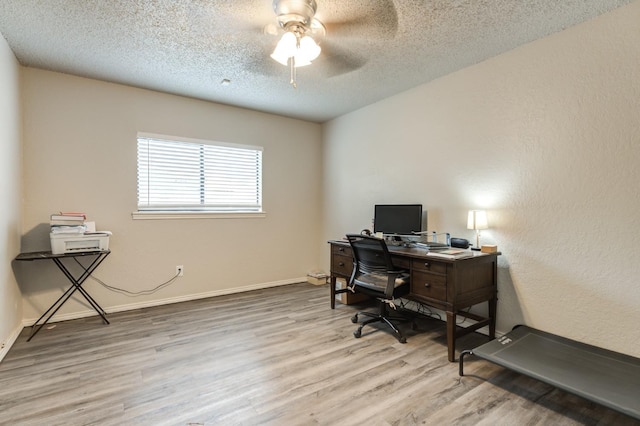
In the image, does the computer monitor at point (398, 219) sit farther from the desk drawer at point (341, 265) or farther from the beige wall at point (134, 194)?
the beige wall at point (134, 194)

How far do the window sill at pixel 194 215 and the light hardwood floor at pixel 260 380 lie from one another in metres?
1.17

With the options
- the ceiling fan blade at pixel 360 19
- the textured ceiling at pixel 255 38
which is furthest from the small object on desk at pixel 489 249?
the ceiling fan blade at pixel 360 19

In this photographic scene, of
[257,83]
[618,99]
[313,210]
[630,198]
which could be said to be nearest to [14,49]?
[257,83]

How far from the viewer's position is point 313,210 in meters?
5.00

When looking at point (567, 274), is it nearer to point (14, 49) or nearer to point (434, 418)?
point (434, 418)

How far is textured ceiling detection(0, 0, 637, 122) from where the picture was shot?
212 centimetres

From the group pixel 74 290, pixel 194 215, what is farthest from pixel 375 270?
pixel 74 290

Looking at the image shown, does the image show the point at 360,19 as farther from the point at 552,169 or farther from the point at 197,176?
the point at 197,176

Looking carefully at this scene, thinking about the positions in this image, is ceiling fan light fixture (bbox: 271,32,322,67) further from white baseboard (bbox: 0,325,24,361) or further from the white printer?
white baseboard (bbox: 0,325,24,361)

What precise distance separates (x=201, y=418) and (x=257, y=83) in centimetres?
303

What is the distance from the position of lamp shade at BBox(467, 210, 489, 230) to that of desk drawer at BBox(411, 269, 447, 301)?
0.62 meters

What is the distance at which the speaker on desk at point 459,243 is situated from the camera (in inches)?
113

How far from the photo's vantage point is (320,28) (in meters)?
2.33

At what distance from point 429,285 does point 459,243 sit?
0.59 m
